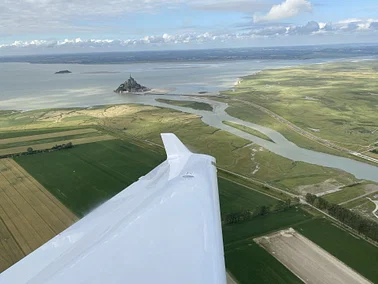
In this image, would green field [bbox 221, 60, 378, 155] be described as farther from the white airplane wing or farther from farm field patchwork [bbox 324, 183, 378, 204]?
the white airplane wing

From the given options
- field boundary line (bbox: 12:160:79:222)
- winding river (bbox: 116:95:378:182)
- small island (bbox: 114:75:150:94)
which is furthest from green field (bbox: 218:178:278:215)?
small island (bbox: 114:75:150:94)

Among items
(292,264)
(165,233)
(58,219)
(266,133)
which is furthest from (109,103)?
(165,233)

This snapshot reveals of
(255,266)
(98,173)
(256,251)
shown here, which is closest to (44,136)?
(98,173)

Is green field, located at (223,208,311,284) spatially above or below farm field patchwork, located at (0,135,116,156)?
below

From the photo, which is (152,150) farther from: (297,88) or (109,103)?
(297,88)

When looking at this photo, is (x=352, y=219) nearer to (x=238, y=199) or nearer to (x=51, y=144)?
(x=238, y=199)

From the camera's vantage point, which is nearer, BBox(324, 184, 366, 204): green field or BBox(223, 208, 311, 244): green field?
BBox(223, 208, 311, 244): green field
